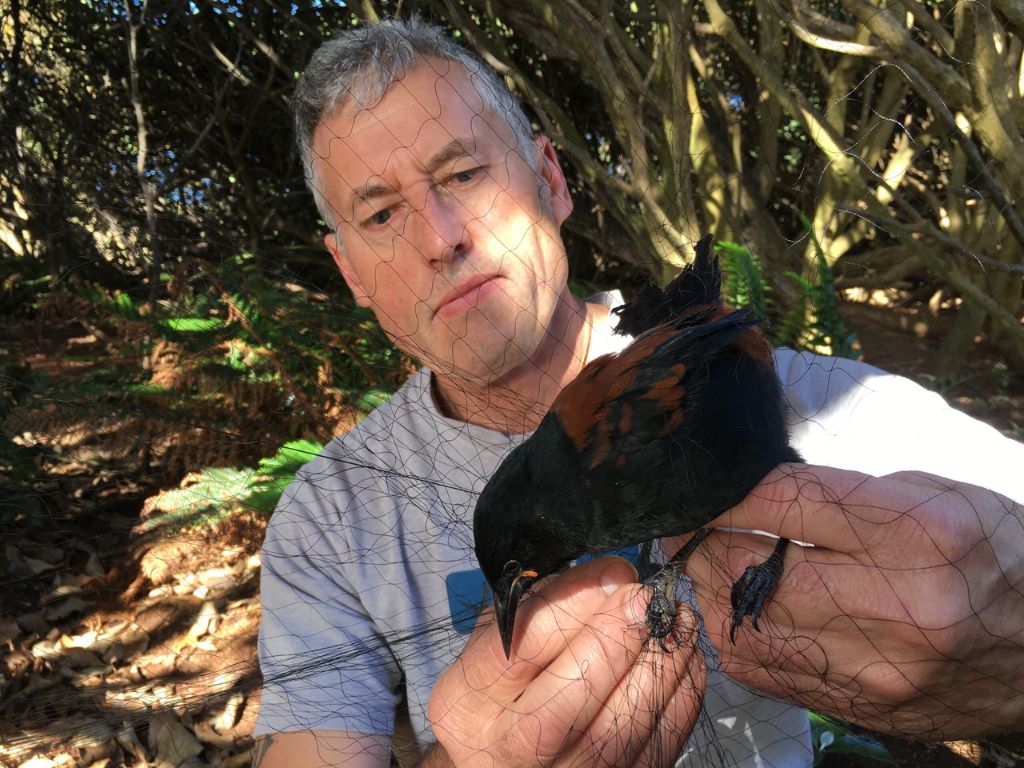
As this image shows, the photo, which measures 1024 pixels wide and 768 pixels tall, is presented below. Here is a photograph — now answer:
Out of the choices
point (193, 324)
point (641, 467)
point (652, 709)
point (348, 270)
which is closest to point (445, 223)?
point (348, 270)

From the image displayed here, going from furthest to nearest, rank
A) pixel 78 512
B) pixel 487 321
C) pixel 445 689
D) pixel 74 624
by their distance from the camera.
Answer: pixel 74 624 → pixel 78 512 → pixel 487 321 → pixel 445 689

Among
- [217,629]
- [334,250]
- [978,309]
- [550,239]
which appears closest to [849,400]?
[978,309]

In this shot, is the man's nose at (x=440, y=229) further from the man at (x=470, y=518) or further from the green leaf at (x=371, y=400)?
the green leaf at (x=371, y=400)

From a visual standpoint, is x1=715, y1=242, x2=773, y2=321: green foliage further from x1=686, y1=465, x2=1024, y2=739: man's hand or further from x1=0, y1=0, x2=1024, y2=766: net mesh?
x1=686, y1=465, x2=1024, y2=739: man's hand

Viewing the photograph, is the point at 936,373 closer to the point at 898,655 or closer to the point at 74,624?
the point at 898,655

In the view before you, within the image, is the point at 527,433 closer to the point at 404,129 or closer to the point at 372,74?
the point at 404,129

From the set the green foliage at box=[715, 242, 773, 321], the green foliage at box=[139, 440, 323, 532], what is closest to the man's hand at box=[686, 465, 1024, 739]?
the green foliage at box=[715, 242, 773, 321]

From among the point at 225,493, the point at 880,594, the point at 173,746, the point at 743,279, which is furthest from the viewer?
the point at 173,746
